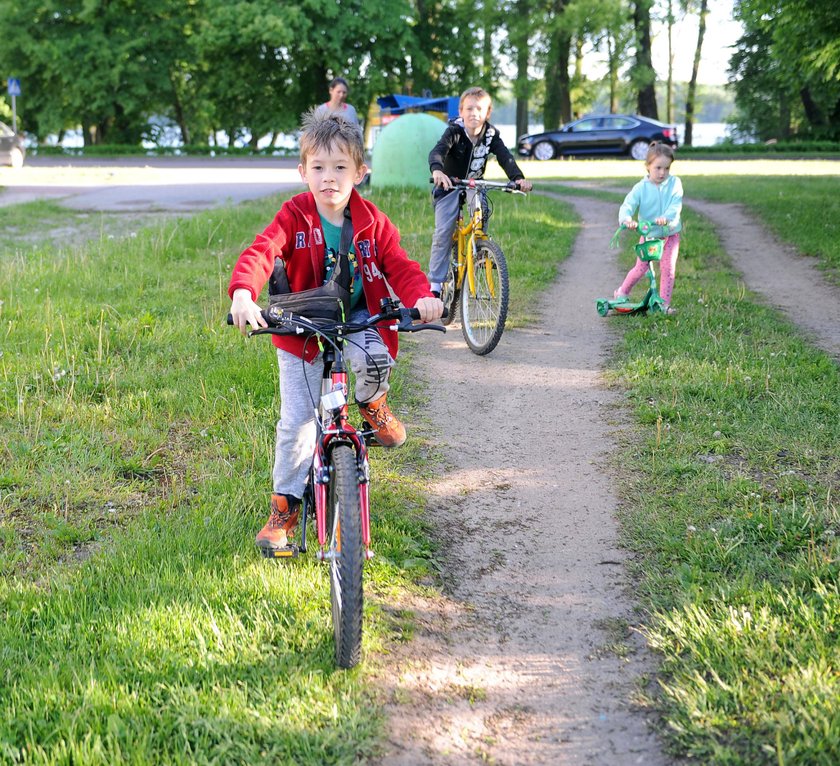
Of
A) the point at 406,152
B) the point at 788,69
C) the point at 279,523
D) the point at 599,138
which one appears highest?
the point at 599,138

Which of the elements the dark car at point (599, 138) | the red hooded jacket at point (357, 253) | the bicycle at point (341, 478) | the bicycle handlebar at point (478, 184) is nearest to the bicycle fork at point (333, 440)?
the bicycle at point (341, 478)

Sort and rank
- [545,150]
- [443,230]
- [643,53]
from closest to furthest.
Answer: [443,230] → [545,150] → [643,53]

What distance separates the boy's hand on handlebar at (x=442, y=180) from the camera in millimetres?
7134

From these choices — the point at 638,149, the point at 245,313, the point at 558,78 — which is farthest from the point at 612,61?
the point at 245,313

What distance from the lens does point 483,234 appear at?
293 inches

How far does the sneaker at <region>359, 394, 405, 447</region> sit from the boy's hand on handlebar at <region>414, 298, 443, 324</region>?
0.79 meters

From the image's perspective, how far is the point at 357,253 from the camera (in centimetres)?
382

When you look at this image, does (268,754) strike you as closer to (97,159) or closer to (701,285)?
(701,285)

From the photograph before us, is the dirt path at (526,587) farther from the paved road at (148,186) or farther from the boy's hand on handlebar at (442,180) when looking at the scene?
the paved road at (148,186)

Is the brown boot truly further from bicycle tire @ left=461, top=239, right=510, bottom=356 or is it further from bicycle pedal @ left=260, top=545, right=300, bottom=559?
bicycle tire @ left=461, top=239, right=510, bottom=356

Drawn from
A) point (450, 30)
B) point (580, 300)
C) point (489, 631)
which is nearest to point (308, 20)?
point (450, 30)

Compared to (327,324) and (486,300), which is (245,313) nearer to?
(327,324)

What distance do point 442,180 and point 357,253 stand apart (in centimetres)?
352

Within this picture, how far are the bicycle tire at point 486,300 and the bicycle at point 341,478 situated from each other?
359 centimetres
